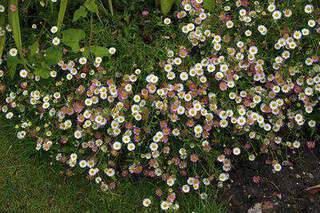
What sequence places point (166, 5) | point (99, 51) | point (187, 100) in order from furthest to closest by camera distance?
point (166, 5) < point (99, 51) < point (187, 100)

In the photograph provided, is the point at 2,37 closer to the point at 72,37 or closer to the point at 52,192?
the point at 72,37

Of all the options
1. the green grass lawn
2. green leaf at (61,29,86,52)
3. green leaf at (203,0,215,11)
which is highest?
green leaf at (203,0,215,11)

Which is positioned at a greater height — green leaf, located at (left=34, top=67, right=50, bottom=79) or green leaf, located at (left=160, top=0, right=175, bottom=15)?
green leaf, located at (left=160, top=0, right=175, bottom=15)

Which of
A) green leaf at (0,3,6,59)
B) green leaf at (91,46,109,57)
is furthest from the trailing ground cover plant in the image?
green leaf at (0,3,6,59)

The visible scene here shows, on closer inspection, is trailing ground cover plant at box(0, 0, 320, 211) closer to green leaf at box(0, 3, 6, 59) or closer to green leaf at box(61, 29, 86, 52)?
green leaf at box(61, 29, 86, 52)

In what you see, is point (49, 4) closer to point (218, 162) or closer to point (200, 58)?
point (200, 58)

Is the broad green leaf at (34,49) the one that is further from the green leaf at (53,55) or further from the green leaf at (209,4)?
the green leaf at (209,4)

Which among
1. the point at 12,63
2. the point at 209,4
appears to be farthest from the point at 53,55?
the point at 209,4
